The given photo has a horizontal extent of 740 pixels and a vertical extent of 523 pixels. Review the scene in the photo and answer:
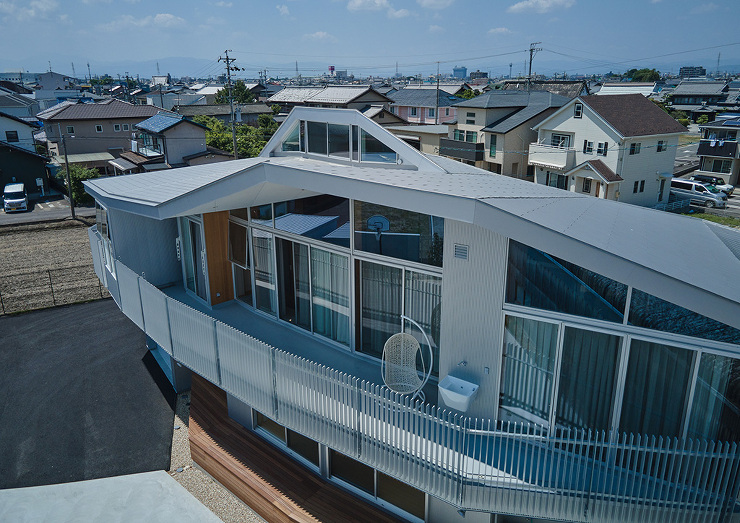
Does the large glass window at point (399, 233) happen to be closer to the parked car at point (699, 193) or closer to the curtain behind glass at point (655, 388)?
the curtain behind glass at point (655, 388)

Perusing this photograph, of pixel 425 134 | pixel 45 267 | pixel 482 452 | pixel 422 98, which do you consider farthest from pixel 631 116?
pixel 45 267

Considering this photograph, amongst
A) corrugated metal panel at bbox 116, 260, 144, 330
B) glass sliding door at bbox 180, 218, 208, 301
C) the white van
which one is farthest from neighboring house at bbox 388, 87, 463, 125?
corrugated metal panel at bbox 116, 260, 144, 330

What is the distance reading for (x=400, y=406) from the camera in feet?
22.8

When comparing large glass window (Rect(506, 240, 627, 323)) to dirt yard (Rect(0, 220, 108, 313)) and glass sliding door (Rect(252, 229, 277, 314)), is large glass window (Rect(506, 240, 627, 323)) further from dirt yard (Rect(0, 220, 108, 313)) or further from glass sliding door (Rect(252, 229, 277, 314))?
dirt yard (Rect(0, 220, 108, 313))

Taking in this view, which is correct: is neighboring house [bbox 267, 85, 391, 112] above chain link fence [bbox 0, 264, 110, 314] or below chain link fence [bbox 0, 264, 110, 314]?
above

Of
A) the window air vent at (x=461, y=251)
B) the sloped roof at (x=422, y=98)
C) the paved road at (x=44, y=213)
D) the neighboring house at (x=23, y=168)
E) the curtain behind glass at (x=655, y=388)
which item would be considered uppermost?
the sloped roof at (x=422, y=98)

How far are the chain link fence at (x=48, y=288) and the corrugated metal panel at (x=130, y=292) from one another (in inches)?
293

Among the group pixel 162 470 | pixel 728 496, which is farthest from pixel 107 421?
pixel 728 496

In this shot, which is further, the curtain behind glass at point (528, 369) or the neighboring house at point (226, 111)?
the neighboring house at point (226, 111)

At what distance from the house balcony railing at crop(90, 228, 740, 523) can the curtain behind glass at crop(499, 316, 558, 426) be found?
289mm

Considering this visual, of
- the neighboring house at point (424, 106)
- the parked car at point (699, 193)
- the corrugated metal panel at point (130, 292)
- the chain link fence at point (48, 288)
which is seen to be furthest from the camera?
the neighboring house at point (424, 106)

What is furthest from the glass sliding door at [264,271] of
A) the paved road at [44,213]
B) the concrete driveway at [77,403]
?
the paved road at [44,213]

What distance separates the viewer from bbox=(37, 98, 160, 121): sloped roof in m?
42.1

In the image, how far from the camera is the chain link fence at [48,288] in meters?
18.2
